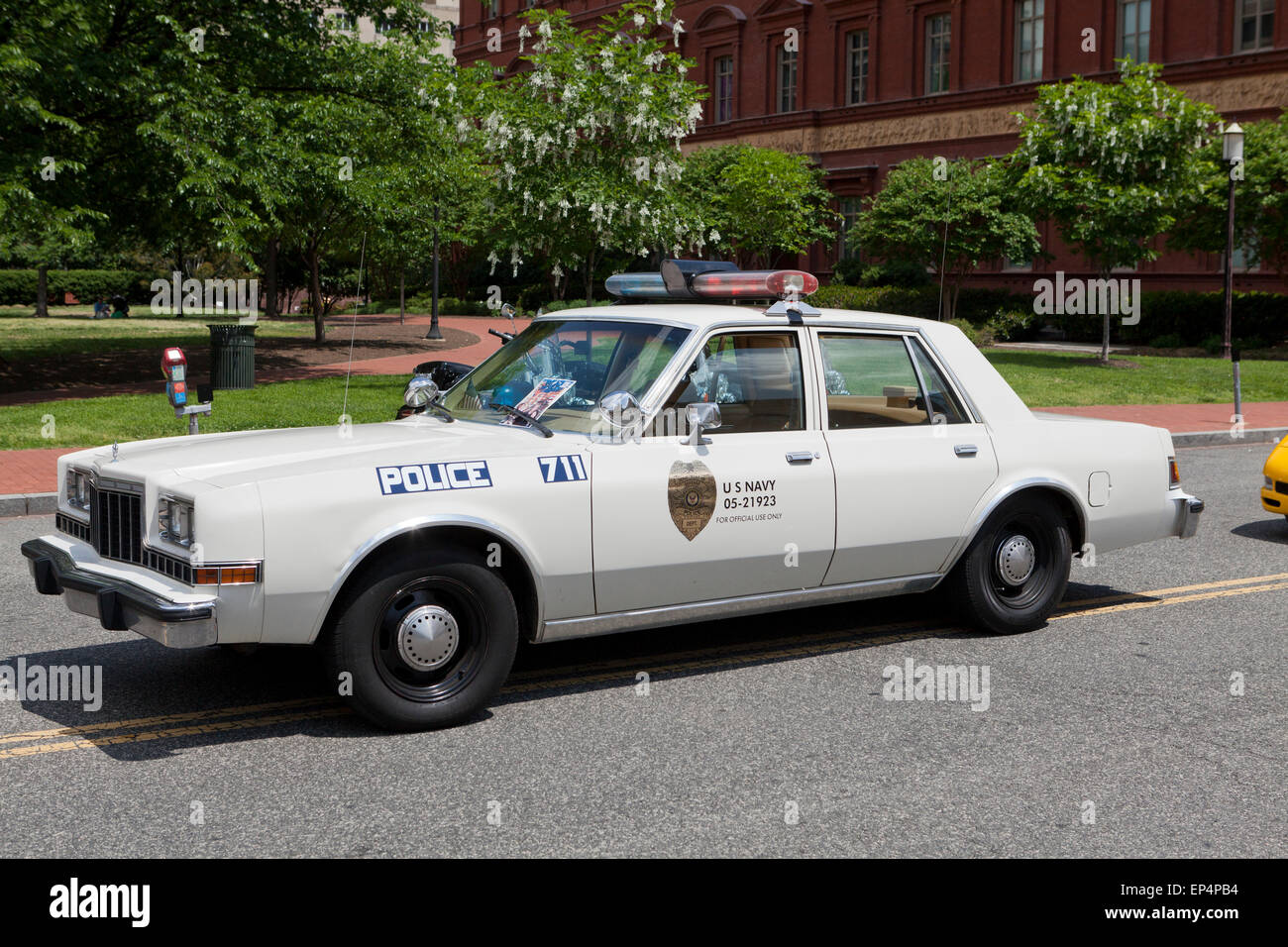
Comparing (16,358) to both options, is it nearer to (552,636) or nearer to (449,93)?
(449,93)

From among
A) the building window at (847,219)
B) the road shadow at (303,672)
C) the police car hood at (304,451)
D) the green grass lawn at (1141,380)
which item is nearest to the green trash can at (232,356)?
the green grass lawn at (1141,380)

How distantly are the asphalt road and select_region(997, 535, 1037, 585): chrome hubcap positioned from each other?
328 millimetres

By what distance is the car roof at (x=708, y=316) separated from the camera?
633 centimetres

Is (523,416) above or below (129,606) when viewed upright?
above

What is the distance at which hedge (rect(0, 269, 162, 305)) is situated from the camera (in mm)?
52625

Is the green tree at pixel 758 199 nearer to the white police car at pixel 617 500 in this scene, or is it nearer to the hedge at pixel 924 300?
the hedge at pixel 924 300

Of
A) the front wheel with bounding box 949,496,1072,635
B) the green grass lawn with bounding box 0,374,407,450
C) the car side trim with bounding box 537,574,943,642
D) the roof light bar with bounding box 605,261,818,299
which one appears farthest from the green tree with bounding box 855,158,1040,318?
the car side trim with bounding box 537,574,943,642

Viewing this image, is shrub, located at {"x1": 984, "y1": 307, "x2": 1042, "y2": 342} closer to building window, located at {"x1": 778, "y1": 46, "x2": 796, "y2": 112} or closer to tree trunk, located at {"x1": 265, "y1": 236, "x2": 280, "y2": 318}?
building window, located at {"x1": 778, "y1": 46, "x2": 796, "y2": 112}

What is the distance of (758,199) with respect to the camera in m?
41.9

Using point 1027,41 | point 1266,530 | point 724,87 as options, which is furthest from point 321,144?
point 724,87

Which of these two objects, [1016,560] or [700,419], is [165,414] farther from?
Answer: [700,419]

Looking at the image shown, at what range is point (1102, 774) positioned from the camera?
16.7 ft

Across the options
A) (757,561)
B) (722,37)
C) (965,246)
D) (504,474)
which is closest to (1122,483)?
(757,561)

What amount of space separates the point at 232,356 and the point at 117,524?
15.1 m
